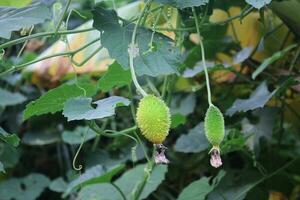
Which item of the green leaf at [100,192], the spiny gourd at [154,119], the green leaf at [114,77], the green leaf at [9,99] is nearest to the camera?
the spiny gourd at [154,119]

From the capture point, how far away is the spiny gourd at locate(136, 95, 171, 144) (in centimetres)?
62

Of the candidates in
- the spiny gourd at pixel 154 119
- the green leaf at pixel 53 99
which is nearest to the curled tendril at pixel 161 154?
the spiny gourd at pixel 154 119

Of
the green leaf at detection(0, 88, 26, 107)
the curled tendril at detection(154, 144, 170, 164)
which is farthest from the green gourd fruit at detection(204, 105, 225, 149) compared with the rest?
the green leaf at detection(0, 88, 26, 107)

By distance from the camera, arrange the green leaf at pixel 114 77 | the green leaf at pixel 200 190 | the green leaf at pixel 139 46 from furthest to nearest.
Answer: the green leaf at pixel 200 190
the green leaf at pixel 114 77
the green leaf at pixel 139 46

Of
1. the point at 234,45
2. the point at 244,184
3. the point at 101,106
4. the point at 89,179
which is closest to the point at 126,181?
the point at 89,179

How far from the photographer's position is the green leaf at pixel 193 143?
106 centimetres

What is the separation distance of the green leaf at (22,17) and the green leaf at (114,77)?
13 centimetres

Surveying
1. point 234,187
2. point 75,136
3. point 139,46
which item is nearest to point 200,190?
point 234,187

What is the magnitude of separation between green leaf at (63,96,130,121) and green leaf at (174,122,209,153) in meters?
0.37

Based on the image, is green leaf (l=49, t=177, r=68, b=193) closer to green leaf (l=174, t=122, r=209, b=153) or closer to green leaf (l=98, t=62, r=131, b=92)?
green leaf (l=174, t=122, r=209, b=153)

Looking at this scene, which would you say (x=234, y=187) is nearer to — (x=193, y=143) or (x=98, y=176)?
(x=193, y=143)

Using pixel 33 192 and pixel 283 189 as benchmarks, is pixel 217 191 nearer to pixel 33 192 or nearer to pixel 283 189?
pixel 283 189

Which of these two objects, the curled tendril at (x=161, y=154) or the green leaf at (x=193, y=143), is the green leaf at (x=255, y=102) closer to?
the green leaf at (x=193, y=143)

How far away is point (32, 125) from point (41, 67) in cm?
16
